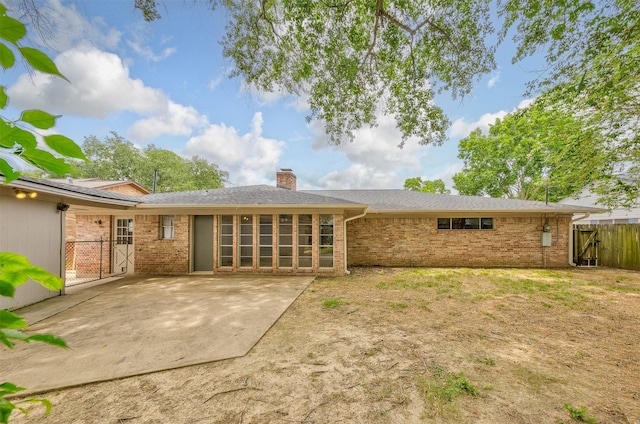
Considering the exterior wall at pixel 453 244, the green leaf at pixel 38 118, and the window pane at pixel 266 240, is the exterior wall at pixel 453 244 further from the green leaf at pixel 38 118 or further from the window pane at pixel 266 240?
the green leaf at pixel 38 118

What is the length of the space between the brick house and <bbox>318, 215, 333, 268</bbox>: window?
34 mm

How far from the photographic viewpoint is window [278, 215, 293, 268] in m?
9.08

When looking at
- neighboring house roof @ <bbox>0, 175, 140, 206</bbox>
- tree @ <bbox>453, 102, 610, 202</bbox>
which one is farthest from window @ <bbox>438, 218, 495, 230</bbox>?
neighboring house roof @ <bbox>0, 175, 140, 206</bbox>

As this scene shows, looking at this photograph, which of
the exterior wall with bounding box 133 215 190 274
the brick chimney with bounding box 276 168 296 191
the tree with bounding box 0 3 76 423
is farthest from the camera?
the brick chimney with bounding box 276 168 296 191

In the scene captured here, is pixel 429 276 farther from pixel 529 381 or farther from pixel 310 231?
pixel 529 381

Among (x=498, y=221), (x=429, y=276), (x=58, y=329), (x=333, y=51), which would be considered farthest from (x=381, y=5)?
(x=498, y=221)

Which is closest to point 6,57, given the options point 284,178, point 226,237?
point 226,237

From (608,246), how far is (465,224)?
5.81 m

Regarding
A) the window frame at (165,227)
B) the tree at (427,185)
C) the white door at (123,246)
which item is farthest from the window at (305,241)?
the tree at (427,185)

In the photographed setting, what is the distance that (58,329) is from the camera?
4527mm

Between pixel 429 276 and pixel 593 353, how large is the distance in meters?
5.15

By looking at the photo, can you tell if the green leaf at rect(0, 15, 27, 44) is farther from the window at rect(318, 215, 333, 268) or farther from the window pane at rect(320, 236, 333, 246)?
the window pane at rect(320, 236, 333, 246)

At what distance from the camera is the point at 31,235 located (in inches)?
234

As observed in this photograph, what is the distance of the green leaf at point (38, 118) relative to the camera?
0.65 m
